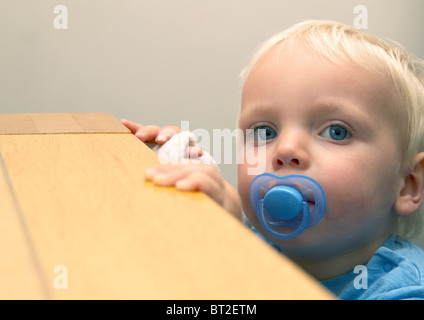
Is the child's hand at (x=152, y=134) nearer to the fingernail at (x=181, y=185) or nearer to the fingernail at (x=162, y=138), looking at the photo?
the fingernail at (x=162, y=138)

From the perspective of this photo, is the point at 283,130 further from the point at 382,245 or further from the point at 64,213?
the point at 64,213

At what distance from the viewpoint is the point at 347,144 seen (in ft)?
2.38

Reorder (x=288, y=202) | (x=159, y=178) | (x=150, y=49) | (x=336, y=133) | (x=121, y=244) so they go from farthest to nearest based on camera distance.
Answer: (x=150, y=49), (x=336, y=133), (x=288, y=202), (x=159, y=178), (x=121, y=244)

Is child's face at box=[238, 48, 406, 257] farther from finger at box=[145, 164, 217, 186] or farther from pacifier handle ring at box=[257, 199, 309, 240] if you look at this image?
finger at box=[145, 164, 217, 186]

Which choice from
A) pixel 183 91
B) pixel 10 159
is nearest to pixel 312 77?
pixel 10 159

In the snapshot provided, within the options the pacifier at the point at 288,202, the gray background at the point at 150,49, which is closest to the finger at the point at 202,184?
the pacifier at the point at 288,202

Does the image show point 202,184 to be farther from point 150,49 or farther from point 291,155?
point 150,49

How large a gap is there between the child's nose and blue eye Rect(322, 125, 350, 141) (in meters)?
0.05

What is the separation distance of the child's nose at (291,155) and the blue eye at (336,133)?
0.15ft

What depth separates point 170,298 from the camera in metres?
0.19

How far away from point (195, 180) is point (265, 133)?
1.35 feet

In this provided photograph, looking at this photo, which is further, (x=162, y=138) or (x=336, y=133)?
(x=162, y=138)

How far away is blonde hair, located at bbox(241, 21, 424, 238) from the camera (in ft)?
2.51

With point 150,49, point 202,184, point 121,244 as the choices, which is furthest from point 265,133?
point 150,49
